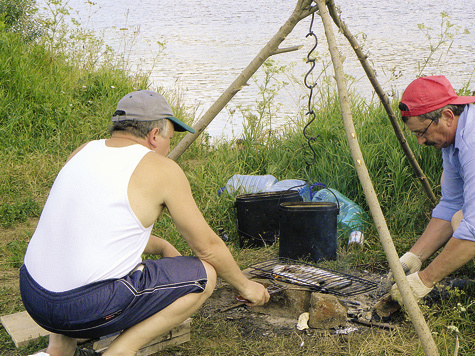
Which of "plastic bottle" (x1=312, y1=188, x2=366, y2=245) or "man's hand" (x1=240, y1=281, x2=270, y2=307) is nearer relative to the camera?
"man's hand" (x1=240, y1=281, x2=270, y2=307)

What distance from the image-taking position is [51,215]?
263cm

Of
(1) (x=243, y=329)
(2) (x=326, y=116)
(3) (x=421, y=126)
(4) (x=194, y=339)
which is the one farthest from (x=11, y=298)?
(2) (x=326, y=116)

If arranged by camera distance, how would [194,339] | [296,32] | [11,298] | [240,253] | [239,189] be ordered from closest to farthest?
1. [194,339]
2. [11,298]
3. [240,253]
4. [239,189]
5. [296,32]

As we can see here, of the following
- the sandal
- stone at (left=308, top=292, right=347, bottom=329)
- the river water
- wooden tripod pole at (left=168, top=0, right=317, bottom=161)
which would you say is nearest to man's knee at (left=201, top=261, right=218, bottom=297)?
stone at (left=308, top=292, right=347, bottom=329)

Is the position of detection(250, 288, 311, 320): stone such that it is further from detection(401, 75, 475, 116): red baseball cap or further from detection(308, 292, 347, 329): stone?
detection(401, 75, 475, 116): red baseball cap

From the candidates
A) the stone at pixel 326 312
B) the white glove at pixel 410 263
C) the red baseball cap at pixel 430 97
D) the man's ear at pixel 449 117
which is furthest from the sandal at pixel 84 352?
the man's ear at pixel 449 117

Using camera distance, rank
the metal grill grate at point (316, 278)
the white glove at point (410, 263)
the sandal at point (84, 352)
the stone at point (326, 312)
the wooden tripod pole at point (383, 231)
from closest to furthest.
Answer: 1. the wooden tripod pole at point (383, 231)
2. the sandal at point (84, 352)
3. the stone at point (326, 312)
4. the metal grill grate at point (316, 278)
5. the white glove at point (410, 263)

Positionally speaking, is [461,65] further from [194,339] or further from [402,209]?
[194,339]

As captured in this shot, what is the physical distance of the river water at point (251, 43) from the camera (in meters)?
9.22

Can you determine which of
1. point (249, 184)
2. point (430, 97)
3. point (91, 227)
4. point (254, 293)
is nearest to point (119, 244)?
point (91, 227)

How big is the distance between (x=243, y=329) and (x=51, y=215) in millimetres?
1532

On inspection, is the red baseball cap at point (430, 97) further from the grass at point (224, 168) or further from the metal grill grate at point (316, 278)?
the metal grill grate at point (316, 278)

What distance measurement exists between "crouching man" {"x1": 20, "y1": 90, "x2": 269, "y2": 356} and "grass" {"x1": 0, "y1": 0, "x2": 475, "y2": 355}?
0.69m

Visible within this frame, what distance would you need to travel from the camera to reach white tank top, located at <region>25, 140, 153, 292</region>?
254cm
